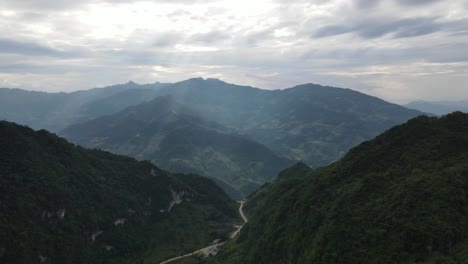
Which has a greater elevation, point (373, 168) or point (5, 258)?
point (373, 168)

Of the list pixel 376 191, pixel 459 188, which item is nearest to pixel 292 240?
pixel 376 191

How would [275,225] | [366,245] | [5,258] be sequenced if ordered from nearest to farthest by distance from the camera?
[366,245]
[5,258]
[275,225]

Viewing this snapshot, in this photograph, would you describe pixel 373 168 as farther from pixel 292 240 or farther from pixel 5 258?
pixel 5 258

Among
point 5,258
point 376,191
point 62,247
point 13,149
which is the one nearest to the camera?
point 376,191

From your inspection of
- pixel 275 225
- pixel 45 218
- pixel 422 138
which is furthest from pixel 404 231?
pixel 45 218

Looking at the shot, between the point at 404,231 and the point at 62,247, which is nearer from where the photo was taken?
the point at 404,231

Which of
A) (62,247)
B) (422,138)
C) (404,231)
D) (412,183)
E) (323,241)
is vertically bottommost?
(62,247)

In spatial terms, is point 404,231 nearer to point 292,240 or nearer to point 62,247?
point 292,240
